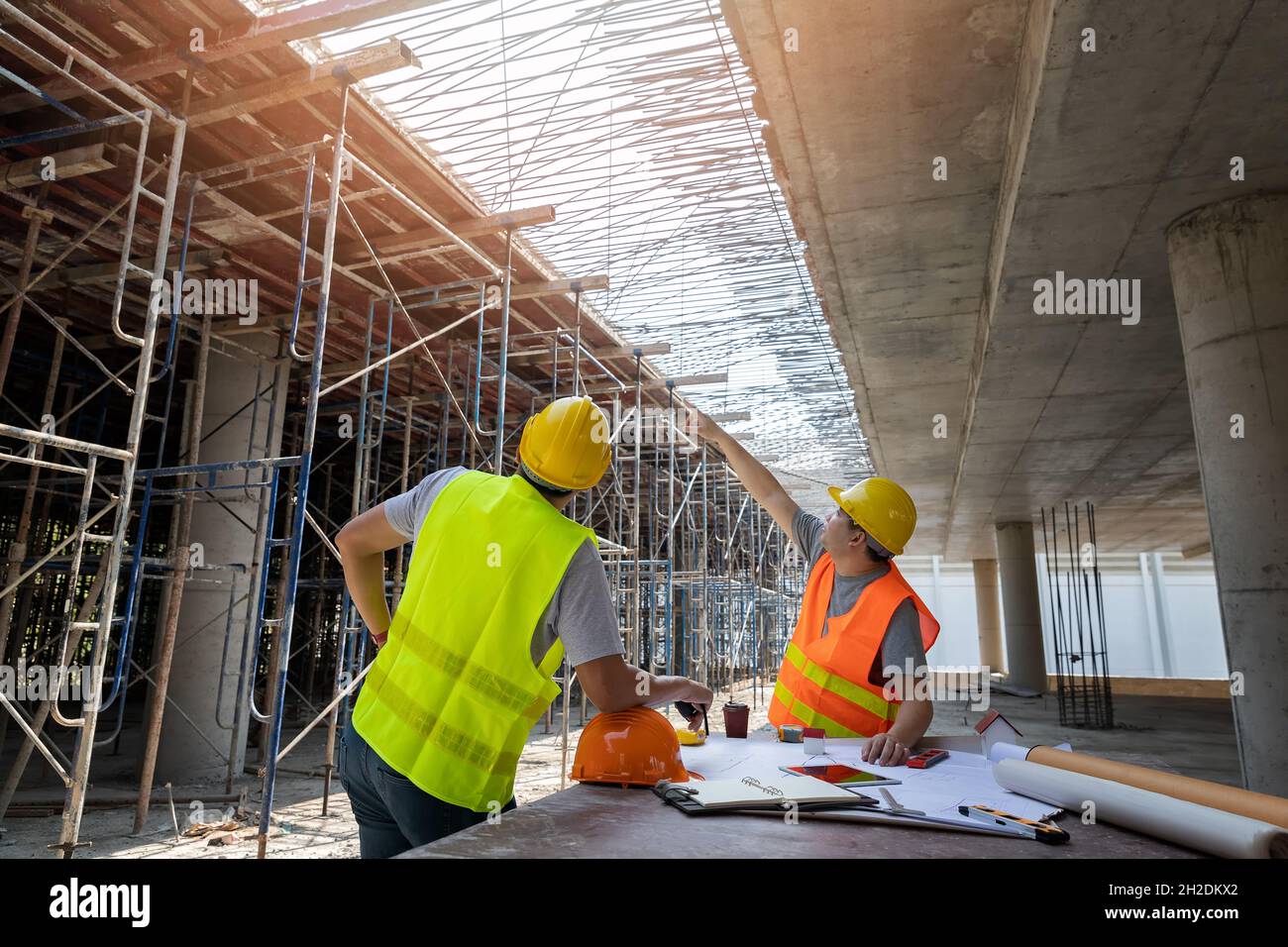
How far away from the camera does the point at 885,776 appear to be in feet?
8.09

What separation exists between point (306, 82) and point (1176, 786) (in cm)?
738

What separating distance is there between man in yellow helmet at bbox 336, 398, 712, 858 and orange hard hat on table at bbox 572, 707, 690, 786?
5 cm

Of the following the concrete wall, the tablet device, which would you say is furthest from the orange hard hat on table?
the concrete wall

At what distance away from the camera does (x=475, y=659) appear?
2.21 metres

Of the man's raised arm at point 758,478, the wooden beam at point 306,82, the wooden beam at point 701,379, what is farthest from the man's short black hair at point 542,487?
the wooden beam at point 701,379

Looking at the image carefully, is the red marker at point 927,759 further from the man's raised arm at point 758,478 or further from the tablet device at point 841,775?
the man's raised arm at point 758,478

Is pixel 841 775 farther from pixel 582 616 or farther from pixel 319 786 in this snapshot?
pixel 319 786

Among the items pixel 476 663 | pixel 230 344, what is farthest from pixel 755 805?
pixel 230 344

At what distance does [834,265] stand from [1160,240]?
2.89 meters

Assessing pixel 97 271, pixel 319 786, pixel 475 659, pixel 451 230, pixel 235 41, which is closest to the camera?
pixel 475 659

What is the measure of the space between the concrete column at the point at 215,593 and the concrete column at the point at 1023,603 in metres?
18.4

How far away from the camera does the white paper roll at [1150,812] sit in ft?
4.78
